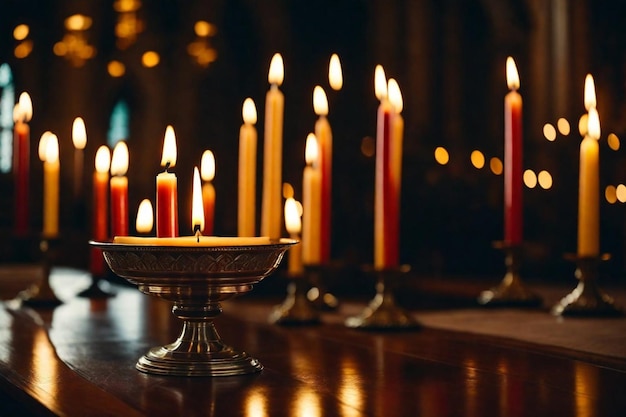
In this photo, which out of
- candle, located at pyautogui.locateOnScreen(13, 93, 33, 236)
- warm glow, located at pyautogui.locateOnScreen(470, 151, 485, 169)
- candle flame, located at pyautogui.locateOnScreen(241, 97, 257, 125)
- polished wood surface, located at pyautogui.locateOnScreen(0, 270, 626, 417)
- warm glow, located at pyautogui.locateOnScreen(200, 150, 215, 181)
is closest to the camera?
polished wood surface, located at pyautogui.locateOnScreen(0, 270, 626, 417)

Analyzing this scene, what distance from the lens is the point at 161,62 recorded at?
A: 45.4 feet

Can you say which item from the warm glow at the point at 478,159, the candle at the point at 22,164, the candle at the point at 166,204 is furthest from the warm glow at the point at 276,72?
the warm glow at the point at 478,159

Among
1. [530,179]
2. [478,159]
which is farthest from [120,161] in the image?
[478,159]

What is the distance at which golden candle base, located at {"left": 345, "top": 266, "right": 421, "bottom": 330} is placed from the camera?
2.12m

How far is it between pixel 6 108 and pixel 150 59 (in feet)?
7.83

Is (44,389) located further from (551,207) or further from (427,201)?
(551,207)

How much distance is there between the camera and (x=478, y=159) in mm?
8188

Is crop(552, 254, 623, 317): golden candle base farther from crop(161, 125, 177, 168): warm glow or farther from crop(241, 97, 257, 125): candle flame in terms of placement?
crop(161, 125, 177, 168): warm glow

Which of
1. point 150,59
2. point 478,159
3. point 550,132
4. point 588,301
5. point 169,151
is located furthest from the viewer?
point 150,59

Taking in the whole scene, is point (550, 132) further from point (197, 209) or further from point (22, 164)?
point (197, 209)

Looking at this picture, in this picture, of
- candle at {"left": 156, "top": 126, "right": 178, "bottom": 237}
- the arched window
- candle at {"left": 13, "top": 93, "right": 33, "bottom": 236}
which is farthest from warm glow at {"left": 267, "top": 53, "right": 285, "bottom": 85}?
the arched window

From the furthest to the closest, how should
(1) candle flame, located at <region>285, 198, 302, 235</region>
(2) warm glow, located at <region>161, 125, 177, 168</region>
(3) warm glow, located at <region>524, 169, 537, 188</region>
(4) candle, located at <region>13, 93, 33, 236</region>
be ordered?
(3) warm glow, located at <region>524, 169, 537, 188</region>
(4) candle, located at <region>13, 93, 33, 236</region>
(1) candle flame, located at <region>285, 198, 302, 235</region>
(2) warm glow, located at <region>161, 125, 177, 168</region>

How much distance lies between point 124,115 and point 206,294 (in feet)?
42.3

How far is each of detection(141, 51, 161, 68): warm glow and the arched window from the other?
5.88 ft
